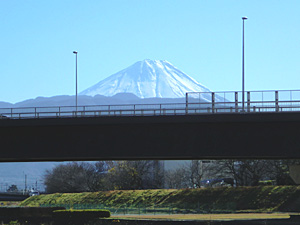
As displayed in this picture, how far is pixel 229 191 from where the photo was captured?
370ft

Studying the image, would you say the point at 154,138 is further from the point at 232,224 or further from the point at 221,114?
the point at 232,224

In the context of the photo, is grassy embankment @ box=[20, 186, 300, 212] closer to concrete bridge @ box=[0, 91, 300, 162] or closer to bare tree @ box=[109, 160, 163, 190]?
bare tree @ box=[109, 160, 163, 190]

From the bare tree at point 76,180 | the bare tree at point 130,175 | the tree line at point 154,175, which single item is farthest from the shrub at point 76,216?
the bare tree at point 76,180

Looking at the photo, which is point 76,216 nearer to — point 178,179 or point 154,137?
point 154,137

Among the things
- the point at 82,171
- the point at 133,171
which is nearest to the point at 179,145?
the point at 133,171

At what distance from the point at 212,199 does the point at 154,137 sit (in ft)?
162

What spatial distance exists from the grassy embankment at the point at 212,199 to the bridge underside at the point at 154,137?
4005cm

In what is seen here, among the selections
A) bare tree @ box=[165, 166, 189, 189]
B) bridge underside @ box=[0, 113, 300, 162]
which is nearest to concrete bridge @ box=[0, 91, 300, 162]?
bridge underside @ box=[0, 113, 300, 162]

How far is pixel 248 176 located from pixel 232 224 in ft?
226

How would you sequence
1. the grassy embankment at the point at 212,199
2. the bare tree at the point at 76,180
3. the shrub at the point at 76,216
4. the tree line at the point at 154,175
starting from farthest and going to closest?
the bare tree at the point at 76,180, the tree line at the point at 154,175, the grassy embankment at the point at 212,199, the shrub at the point at 76,216

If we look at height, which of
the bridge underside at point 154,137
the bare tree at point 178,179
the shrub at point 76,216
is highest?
the bridge underside at point 154,137

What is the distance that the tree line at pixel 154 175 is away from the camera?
136 m

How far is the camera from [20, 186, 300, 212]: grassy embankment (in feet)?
341

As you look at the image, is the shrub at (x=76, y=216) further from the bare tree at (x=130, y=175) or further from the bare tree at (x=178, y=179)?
the bare tree at (x=178, y=179)
